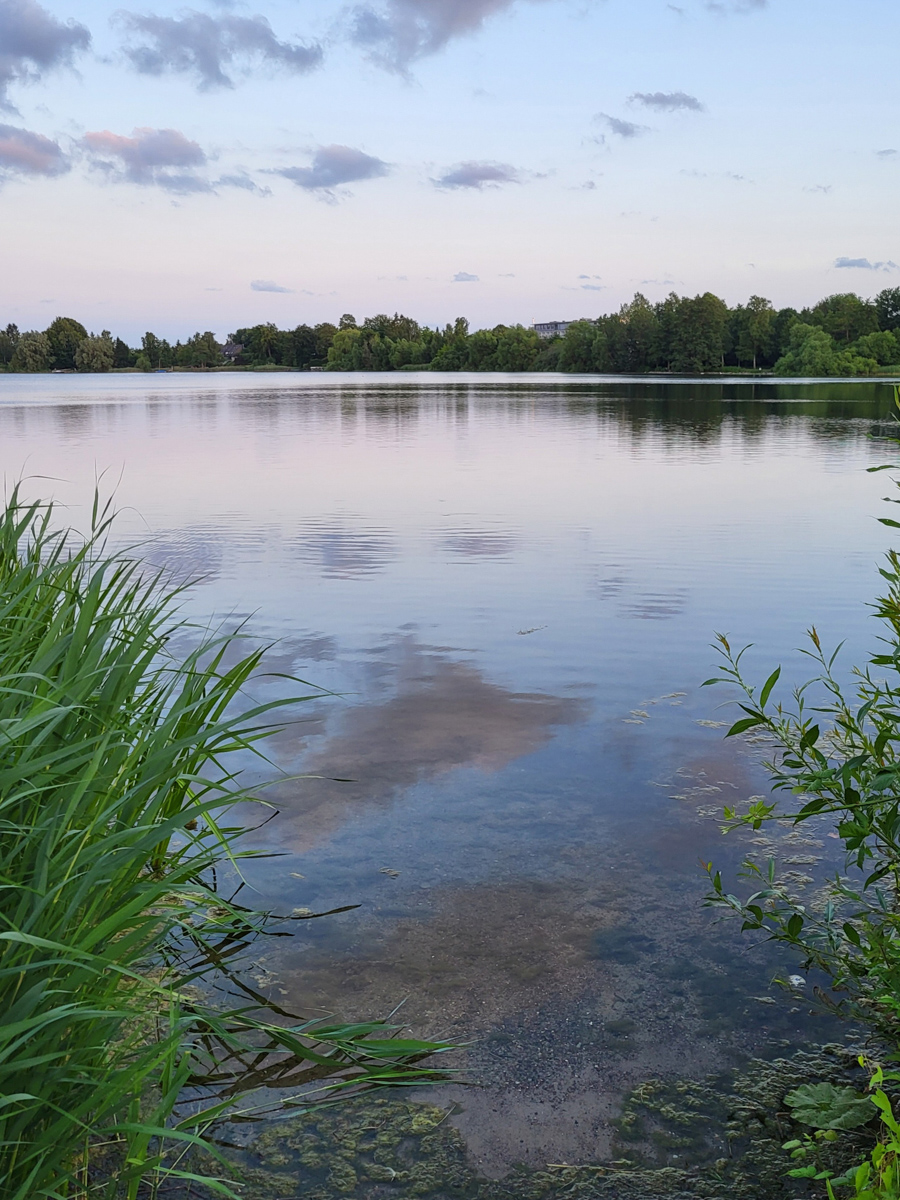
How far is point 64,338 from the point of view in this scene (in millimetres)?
171000

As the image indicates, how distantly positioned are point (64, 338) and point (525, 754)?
184 meters

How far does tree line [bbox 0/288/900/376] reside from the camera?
12512 cm

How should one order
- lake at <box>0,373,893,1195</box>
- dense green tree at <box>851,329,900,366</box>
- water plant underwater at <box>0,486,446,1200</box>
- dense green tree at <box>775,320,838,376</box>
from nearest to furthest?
1. water plant underwater at <box>0,486,446,1200</box>
2. lake at <box>0,373,893,1195</box>
3. dense green tree at <box>775,320,838,376</box>
4. dense green tree at <box>851,329,900,366</box>

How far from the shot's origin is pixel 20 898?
2.66 metres

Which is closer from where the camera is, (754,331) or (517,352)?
(754,331)

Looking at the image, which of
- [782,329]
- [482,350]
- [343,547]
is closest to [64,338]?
[482,350]

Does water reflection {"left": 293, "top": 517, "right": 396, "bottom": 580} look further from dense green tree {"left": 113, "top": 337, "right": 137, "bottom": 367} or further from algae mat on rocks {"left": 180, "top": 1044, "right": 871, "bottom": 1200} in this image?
dense green tree {"left": 113, "top": 337, "right": 137, "bottom": 367}

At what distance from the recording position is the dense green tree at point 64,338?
17038cm

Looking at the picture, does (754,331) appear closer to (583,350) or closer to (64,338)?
(583,350)

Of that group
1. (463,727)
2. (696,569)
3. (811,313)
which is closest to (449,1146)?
(463,727)

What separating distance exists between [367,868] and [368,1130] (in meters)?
1.74

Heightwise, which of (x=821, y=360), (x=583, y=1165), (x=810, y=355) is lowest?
(x=583, y=1165)

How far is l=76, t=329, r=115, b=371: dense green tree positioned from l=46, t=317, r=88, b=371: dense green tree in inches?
75.0

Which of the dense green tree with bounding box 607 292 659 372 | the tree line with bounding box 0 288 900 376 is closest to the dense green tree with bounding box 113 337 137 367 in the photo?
the tree line with bounding box 0 288 900 376
